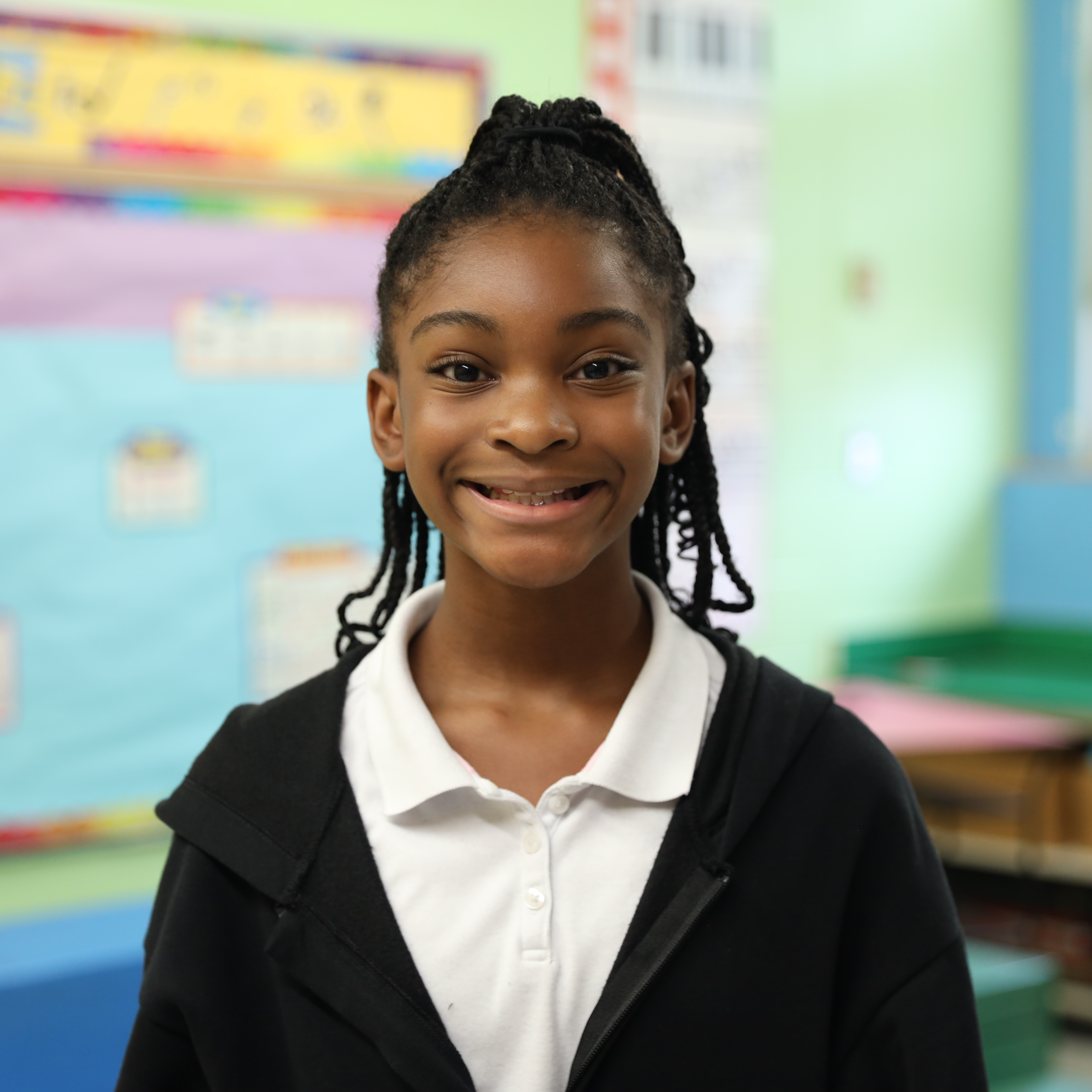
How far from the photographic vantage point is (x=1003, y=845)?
2.82m

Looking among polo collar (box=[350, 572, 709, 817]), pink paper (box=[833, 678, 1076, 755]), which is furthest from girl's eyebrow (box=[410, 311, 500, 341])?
pink paper (box=[833, 678, 1076, 755])

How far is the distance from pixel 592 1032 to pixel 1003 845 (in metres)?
2.24

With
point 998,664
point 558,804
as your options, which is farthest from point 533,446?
point 998,664

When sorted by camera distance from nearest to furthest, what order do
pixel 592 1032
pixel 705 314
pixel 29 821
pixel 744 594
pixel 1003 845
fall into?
pixel 592 1032 < pixel 744 594 < pixel 29 821 < pixel 1003 845 < pixel 705 314

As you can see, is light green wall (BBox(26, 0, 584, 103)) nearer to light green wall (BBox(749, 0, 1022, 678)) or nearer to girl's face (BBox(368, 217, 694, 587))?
light green wall (BBox(749, 0, 1022, 678))

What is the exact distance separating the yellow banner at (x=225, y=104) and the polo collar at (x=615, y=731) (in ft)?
4.76

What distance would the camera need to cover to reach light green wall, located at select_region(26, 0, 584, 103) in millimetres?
2186

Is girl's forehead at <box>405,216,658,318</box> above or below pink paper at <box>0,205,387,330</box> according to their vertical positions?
below

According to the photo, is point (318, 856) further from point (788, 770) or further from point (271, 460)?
point (271, 460)

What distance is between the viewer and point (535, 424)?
0.82 metres

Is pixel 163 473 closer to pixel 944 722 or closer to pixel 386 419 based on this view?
pixel 386 419

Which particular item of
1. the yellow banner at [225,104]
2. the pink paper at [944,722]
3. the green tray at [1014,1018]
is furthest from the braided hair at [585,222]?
the pink paper at [944,722]

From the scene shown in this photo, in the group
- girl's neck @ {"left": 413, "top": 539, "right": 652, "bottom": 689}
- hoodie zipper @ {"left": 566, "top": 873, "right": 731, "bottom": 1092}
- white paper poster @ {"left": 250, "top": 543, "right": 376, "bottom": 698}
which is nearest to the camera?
hoodie zipper @ {"left": 566, "top": 873, "right": 731, "bottom": 1092}

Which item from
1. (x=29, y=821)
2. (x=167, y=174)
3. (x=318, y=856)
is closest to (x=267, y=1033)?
(x=318, y=856)
